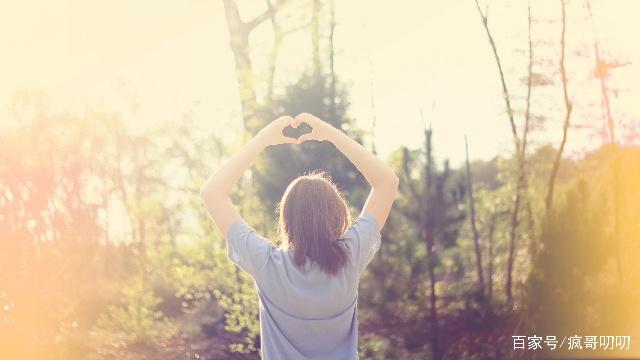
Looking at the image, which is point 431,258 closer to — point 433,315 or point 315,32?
point 433,315

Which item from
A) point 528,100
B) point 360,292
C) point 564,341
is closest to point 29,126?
point 360,292

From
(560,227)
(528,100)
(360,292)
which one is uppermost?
(528,100)

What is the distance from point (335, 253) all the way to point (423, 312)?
3854mm

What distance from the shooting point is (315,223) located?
1293mm

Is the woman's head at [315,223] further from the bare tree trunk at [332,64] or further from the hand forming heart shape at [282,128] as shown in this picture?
the bare tree trunk at [332,64]

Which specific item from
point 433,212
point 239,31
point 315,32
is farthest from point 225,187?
point 239,31

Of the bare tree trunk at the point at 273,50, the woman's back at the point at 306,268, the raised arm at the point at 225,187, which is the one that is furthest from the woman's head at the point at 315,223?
the bare tree trunk at the point at 273,50

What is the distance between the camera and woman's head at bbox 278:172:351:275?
4.22 feet

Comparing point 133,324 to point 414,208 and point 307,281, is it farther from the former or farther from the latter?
point 307,281

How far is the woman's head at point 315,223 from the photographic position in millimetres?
1285

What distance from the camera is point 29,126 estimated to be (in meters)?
7.05

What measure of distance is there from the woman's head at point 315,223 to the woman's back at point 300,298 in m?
0.02

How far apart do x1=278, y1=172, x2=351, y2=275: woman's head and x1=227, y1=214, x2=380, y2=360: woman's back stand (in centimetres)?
2

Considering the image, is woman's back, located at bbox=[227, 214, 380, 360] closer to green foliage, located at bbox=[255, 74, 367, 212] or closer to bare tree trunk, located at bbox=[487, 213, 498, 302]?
green foliage, located at bbox=[255, 74, 367, 212]
